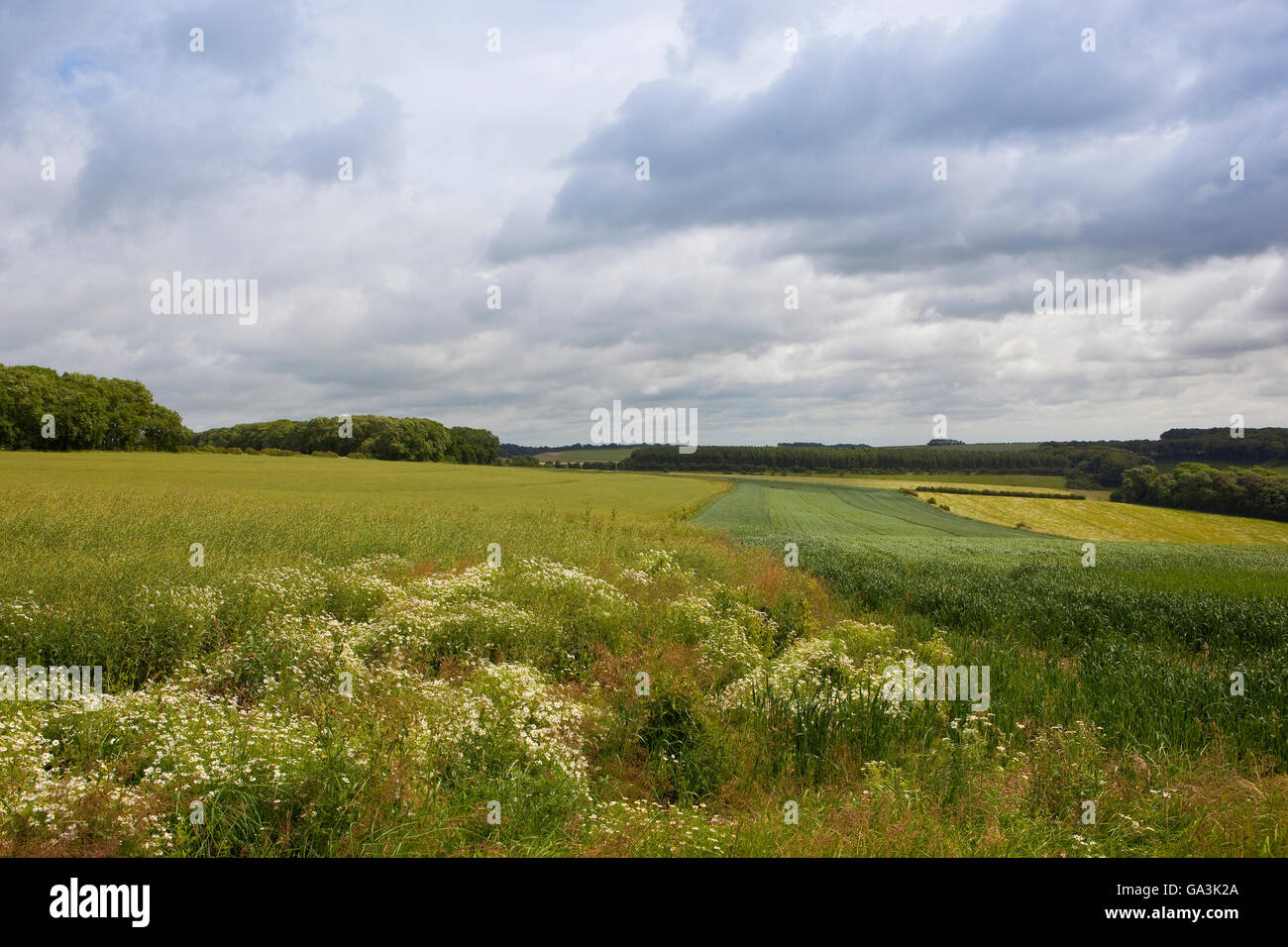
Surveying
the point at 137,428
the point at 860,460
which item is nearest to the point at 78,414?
the point at 137,428

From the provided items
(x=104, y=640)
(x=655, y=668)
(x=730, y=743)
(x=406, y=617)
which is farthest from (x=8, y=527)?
(x=730, y=743)

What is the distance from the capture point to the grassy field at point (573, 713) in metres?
4.71

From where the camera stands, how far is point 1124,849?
493cm

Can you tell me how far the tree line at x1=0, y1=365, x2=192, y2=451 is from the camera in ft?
194

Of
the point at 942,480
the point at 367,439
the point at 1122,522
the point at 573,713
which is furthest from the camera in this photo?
the point at 942,480

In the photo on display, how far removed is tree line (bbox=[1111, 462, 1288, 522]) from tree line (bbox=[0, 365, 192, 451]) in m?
120

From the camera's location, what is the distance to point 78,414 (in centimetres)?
6281

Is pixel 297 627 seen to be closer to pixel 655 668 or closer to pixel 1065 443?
pixel 655 668

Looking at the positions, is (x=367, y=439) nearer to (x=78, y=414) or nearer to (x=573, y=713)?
(x=78, y=414)

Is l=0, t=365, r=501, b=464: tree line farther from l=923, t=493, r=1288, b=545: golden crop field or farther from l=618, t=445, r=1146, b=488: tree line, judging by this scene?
l=923, t=493, r=1288, b=545: golden crop field

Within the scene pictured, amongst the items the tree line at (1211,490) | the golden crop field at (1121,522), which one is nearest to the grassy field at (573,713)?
the golden crop field at (1121,522)

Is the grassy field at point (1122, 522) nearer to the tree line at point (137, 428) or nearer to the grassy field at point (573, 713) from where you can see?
the grassy field at point (573, 713)

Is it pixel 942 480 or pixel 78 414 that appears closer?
pixel 78 414

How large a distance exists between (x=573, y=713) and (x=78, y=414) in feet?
263
